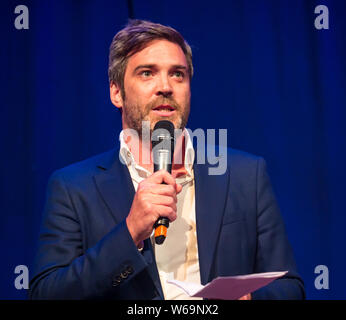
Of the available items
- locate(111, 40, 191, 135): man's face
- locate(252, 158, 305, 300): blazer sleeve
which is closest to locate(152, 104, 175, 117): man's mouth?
locate(111, 40, 191, 135): man's face

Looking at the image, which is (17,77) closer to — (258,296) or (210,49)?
(210,49)

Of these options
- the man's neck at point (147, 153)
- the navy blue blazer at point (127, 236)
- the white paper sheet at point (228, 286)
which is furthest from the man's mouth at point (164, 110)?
the white paper sheet at point (228, 286)

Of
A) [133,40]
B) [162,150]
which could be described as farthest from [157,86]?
[162,150]

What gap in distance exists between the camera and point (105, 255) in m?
1.42

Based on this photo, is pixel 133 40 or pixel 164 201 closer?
pixel 164 201

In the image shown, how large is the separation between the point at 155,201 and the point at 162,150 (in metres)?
0.24

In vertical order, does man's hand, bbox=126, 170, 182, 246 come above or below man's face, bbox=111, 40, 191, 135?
below

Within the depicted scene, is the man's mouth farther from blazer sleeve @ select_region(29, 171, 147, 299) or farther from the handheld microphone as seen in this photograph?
blazer sleeve @ select_region(29, 171, 147, 299)

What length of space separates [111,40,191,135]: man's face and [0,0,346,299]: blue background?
0.67m

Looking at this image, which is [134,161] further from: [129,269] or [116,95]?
[129,269]

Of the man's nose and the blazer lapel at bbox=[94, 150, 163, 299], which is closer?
the blazer lapel at bbox=[94, 150, 163, 299]

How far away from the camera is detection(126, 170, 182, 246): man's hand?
4.10 feet

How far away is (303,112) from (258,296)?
4.10 ft

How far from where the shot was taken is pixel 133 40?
5.96 feet
